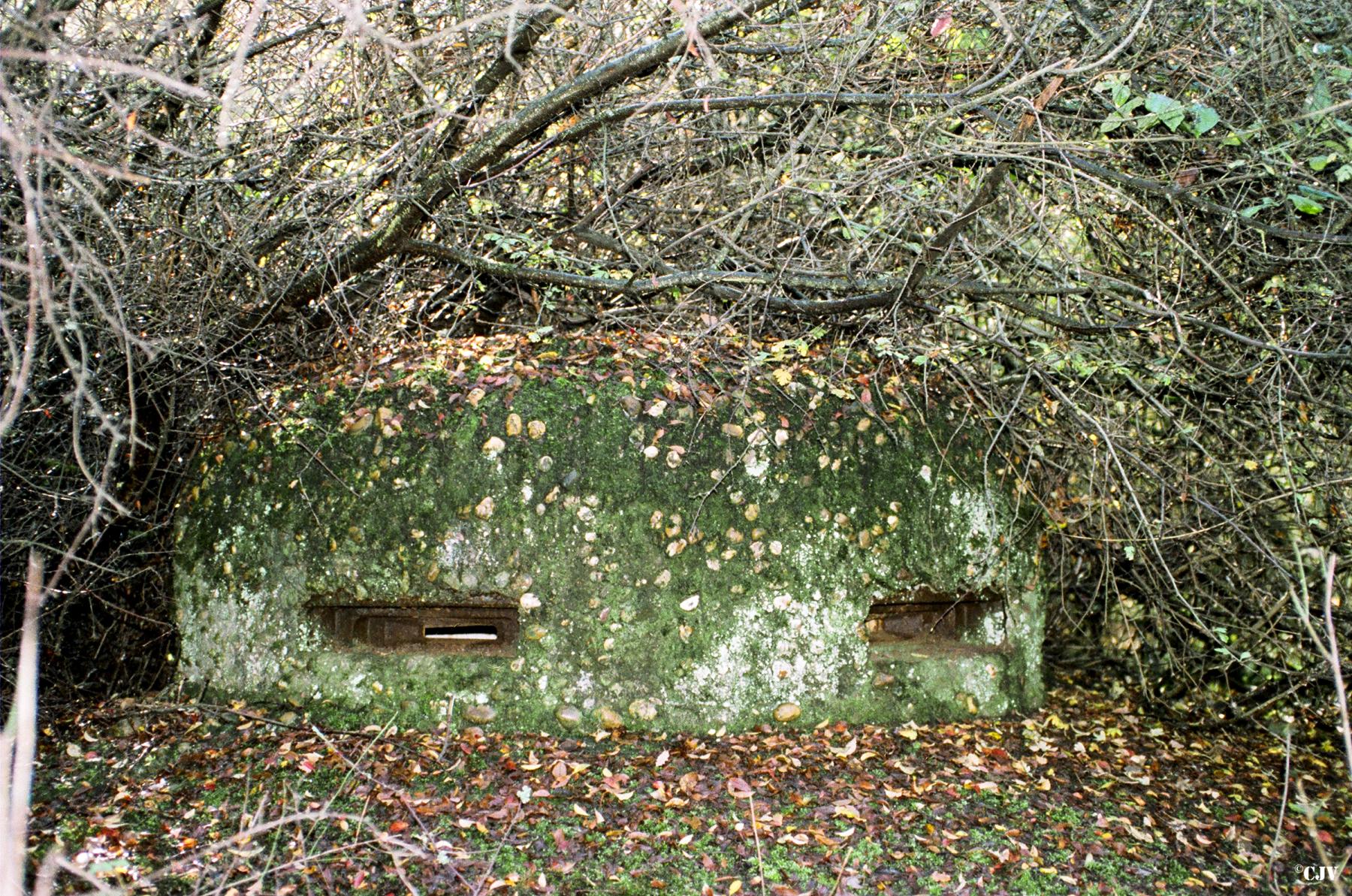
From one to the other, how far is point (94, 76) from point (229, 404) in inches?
58.7

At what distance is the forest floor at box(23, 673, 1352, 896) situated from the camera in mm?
3385

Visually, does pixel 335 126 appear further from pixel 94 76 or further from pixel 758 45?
pixel 758 45

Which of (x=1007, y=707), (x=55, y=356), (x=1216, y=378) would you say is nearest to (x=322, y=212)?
(x=55, y=356)

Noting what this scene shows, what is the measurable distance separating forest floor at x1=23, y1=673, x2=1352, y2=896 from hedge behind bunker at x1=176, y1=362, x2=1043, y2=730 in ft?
0.60

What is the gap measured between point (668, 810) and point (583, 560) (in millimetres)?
1037

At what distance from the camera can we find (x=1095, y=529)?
5.29 meters

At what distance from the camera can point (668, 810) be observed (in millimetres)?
3721

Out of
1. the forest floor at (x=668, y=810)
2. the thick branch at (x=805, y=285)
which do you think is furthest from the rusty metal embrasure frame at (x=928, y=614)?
the thick branch at (x=805, y=285)

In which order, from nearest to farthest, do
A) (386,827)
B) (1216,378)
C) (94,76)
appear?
(386,827) → (94,76) → (1216,378)

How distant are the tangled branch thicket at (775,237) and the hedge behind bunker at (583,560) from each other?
0.52 meters

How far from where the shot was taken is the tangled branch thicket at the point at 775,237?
13.5 ft

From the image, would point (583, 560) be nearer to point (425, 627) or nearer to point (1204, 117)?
point (425, 627)
